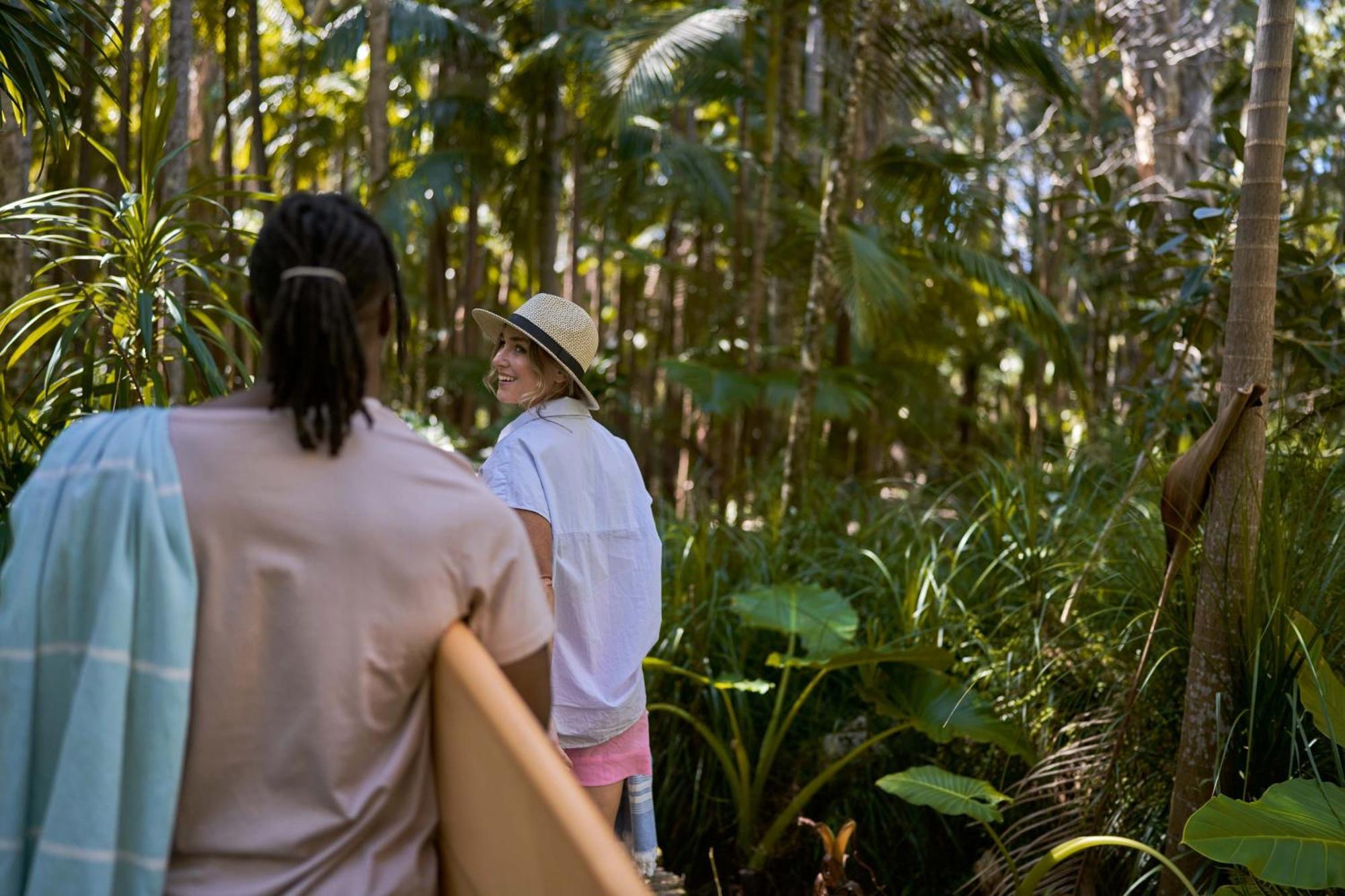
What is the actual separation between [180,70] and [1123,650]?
592 cm

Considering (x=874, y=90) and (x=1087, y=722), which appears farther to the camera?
(x=874, y=90)

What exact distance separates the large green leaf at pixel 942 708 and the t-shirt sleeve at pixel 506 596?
291 cm

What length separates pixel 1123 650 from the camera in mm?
4188

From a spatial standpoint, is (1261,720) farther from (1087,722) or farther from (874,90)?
(874,90)

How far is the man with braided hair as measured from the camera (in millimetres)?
1485

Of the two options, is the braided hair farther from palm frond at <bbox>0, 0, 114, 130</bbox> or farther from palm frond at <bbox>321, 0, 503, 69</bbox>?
palm frond at <bbox>321, 0, 503, 69</bbox>

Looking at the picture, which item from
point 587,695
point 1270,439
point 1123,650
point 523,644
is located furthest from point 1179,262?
point 523,644

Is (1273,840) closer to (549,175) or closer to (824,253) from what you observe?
(824,253)

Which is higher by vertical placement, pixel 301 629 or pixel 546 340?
pixel 546 340

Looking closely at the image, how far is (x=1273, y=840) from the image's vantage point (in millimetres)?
2754

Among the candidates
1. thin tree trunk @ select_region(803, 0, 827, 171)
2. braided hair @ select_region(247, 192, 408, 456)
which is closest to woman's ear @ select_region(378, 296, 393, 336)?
braided hair @ select_region(247, 192, 408, 456)

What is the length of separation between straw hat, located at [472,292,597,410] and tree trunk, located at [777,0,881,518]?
377 centimetres

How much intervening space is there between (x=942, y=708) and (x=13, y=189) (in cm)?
570

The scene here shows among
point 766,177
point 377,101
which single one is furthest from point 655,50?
point 377,101
